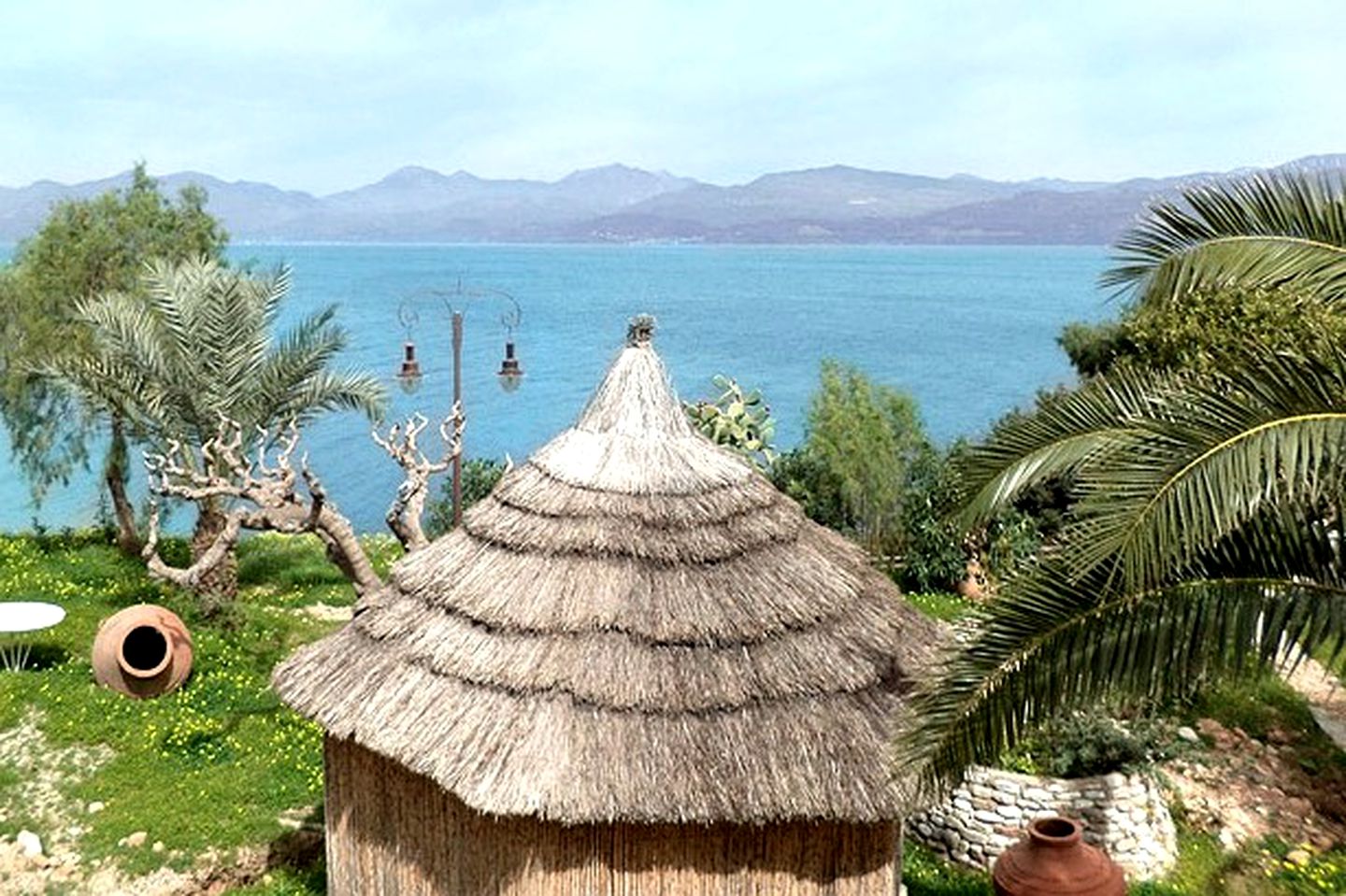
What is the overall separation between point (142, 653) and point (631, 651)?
30.6ft

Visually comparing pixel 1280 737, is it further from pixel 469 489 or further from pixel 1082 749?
pixel 469 489

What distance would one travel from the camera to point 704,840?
324 inches

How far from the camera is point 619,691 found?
819cm

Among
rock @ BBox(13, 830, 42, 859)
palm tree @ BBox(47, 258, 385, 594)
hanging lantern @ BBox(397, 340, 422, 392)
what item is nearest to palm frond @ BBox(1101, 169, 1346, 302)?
hanging lantern @ BBox(397, 340, 422, 392)

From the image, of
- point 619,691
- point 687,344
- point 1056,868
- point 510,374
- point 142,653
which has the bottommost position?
point 687,344

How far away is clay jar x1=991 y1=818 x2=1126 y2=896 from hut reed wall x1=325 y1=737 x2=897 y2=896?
903mm

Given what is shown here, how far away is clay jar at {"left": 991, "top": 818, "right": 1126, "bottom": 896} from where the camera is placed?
8.65 m

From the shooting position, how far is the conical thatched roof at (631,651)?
26.1 ft

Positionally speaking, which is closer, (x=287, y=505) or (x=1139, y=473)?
(x=1139, y=473)

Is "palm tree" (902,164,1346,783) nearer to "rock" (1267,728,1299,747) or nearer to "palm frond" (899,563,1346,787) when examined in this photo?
"palm frond" (899,563,1346,787)

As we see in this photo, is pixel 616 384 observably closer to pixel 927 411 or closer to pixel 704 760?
pixel 704 760

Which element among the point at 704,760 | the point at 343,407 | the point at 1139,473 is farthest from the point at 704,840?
the point at 343,407

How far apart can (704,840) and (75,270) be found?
61.1 feet

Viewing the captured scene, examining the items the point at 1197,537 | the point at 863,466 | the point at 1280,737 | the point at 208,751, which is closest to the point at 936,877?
the point at 1280,737
